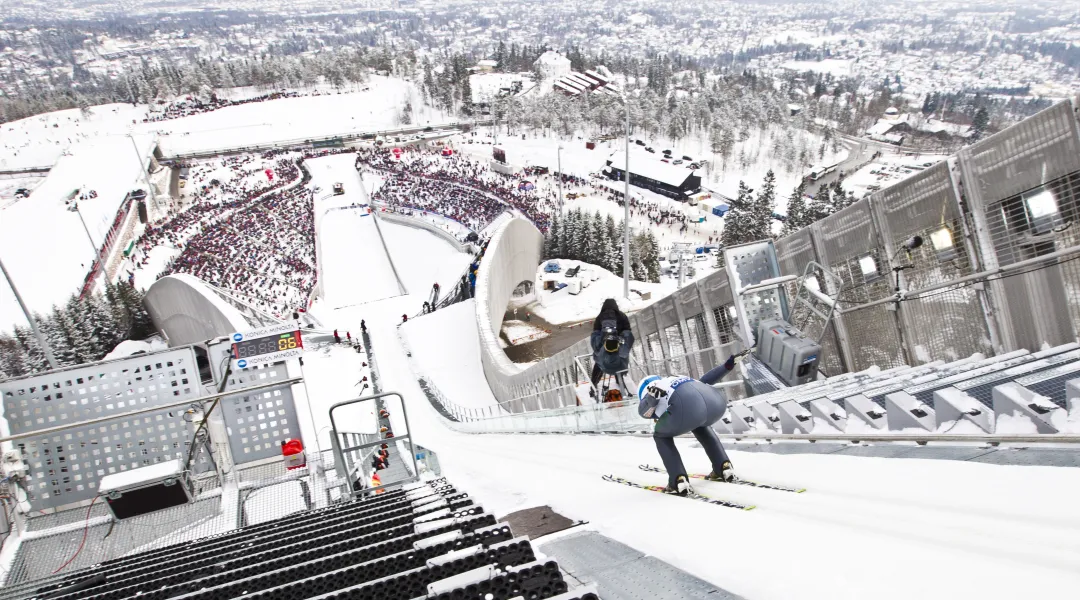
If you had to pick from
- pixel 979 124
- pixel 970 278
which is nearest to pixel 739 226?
pixel 970 278

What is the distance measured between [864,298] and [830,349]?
3.29 feet

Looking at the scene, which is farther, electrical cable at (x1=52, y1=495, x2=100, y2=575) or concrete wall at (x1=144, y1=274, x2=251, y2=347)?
concrete wall at (x1=144, y1=274, x2=251, y2=347)

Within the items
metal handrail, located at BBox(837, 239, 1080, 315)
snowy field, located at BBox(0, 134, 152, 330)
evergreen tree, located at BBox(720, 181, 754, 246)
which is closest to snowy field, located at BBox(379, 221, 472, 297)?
snowy field, located at BBox(0, 134, 152, 330)

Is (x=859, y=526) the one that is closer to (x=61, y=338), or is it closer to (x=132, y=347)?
(x=132, y=347)

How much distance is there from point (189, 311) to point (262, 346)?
66.4ft

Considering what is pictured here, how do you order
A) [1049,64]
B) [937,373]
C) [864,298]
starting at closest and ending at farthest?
[937,373] → [864,298] → [1049,64]

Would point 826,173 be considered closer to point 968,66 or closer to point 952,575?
point 952,575

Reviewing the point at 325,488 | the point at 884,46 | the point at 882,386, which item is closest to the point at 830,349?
the point at 882,386

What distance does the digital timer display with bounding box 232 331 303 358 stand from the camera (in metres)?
8.13

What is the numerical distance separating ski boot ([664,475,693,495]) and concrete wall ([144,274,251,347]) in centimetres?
1842

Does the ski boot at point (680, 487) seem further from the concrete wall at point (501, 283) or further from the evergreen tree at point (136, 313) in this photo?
the evergreen tree at point (136, 313)

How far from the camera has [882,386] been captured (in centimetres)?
449

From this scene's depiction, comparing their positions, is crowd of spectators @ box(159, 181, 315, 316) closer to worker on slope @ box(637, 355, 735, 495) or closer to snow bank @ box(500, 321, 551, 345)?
snow bank @ box(500, 321, 551, 345)

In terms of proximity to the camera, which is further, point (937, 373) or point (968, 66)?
point (968, 66)
